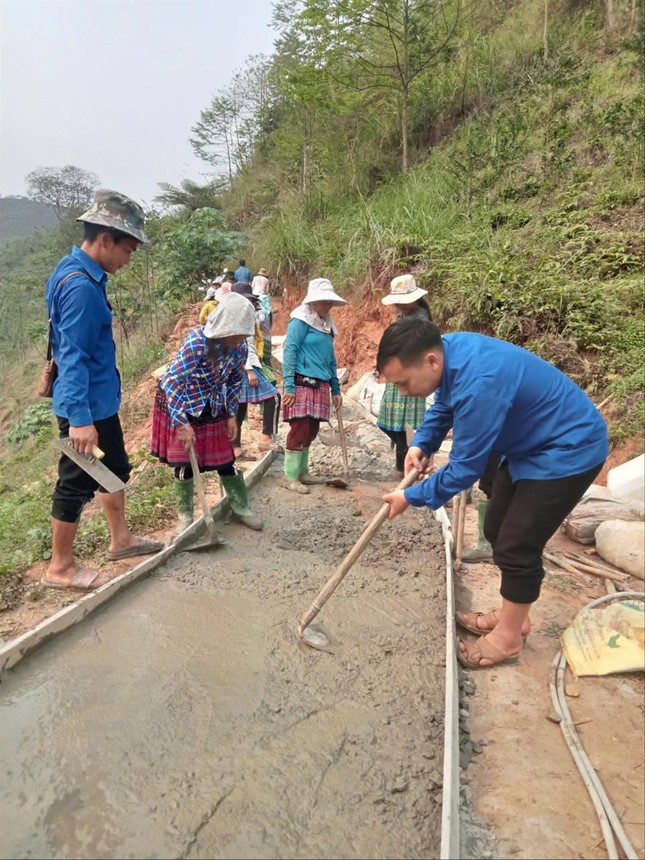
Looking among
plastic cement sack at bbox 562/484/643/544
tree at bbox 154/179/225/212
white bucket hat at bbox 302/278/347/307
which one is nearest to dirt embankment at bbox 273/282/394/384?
white bucket hat at bbox 302/278/347/307

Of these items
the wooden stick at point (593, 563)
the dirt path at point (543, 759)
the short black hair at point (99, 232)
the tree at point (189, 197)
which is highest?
the tree at point (189, 197)

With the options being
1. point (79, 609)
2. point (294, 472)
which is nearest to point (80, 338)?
point (79, 609)

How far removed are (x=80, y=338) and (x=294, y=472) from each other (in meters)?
2.08

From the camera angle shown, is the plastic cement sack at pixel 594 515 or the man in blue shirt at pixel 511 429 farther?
the plastic cement sack at pixel 594 515

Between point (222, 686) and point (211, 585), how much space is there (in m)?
0.75

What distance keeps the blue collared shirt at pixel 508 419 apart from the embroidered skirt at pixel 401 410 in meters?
1.78

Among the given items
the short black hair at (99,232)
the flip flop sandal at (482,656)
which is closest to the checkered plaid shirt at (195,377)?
the short black hair at (99,232)

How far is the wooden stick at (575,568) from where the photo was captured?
10.3 ft

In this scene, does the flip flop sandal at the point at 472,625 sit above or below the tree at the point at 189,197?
below

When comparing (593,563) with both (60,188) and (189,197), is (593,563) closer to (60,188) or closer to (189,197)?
(189,197)

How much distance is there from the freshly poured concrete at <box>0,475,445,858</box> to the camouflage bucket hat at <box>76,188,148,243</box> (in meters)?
1.72

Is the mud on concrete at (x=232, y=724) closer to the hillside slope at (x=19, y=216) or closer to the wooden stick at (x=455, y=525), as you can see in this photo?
the wooden stick at (x=455, y=525)

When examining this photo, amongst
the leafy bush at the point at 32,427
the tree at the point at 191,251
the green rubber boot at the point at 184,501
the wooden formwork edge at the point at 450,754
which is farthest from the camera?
the tree at the point at 191,251

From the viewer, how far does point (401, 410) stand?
13.0 feet
